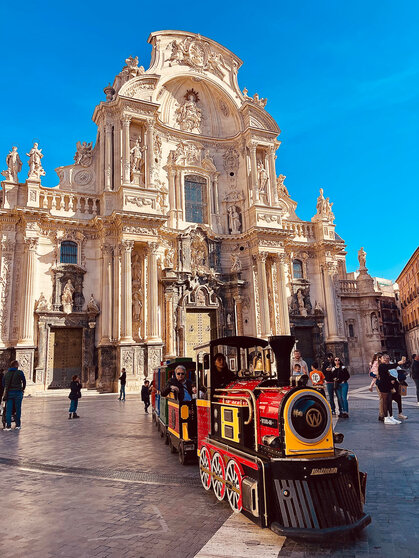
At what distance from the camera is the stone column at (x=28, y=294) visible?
75.0 feet

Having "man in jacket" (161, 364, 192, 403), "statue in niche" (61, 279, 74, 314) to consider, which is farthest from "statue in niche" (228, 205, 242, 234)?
"man in jacket" (161, 364, 192, 403)

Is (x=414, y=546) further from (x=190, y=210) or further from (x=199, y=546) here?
(x=190, y=210)

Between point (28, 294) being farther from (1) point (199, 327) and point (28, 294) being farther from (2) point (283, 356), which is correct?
(2) point (283, 356)

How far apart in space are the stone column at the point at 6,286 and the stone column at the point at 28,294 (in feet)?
2.63

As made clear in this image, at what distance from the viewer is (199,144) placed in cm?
3106

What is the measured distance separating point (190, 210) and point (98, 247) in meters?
7.39

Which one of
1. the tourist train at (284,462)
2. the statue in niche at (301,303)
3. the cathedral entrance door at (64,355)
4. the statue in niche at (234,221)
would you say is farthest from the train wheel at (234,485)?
the statue in niche at (301,303)

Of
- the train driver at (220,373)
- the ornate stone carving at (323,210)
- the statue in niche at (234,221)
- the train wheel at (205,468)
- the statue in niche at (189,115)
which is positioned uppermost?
the statue in niche at (189,115)

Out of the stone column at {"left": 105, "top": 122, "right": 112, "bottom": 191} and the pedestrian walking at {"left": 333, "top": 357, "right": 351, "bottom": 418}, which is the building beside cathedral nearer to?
the stone column at {"left": 105, "top": 122, "right": 112, "bottom": 191}

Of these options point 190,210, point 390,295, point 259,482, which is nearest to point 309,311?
point 190,210

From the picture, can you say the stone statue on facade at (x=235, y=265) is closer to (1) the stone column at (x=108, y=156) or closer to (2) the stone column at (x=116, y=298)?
(2) the stone column at (x=116, y=298)

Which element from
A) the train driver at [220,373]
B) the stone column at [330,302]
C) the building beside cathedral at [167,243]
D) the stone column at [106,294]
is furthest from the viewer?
the stone column at [330,302]

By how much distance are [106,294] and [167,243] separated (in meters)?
5.55

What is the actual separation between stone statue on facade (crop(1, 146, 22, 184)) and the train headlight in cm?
2430
